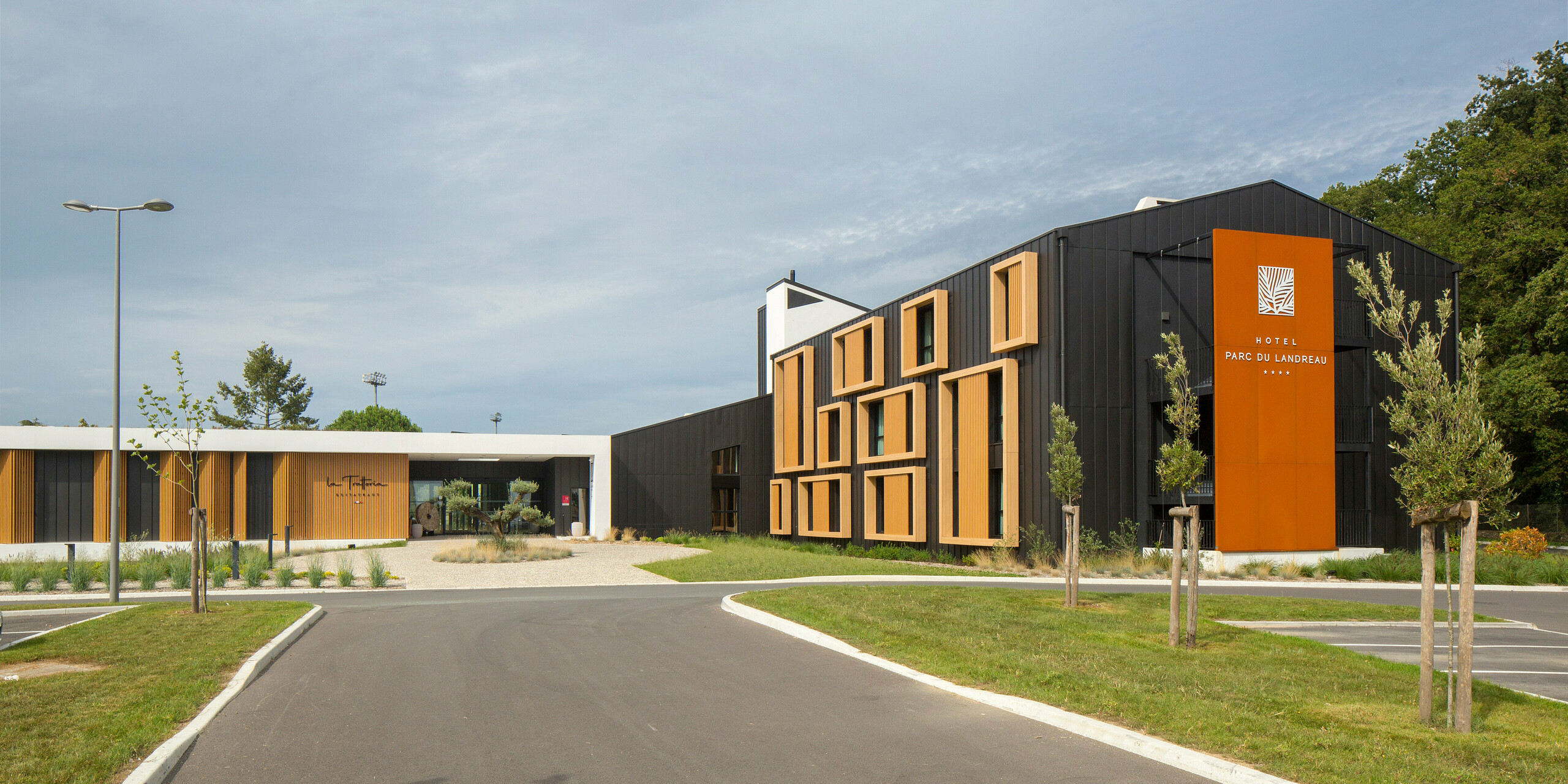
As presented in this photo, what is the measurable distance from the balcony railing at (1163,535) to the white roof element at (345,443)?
88.4ft

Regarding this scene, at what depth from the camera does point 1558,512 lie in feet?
136

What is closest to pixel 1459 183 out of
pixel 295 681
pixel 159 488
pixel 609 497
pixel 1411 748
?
pixel 609 497

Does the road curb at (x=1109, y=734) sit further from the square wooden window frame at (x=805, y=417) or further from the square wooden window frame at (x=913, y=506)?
the square wooden window frame at (x=805, y=417)

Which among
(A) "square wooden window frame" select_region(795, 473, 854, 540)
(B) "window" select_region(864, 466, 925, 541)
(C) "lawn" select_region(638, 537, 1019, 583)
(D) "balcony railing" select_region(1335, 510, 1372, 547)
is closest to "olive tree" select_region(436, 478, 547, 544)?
(C) "lawn" select_region(638, 537, 1019, 583)

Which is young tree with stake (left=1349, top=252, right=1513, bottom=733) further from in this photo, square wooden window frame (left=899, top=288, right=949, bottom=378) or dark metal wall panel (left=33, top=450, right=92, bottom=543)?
dark metal wall panel (left=33, top=450, right=92, bottom=543)

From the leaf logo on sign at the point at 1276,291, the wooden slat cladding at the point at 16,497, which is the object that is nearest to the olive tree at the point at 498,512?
the wooden slat cladding at the point at 16,497

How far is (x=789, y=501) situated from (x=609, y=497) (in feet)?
30.7

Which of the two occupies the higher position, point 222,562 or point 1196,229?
point 1196,229

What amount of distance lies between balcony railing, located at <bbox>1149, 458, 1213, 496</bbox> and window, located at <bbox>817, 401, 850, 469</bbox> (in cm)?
1333

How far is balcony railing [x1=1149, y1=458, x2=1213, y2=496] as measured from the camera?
2556cm

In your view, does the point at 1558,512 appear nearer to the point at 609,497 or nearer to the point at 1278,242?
the point at 1278,242

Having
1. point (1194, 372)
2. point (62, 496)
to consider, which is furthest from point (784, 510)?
point (62, 496)

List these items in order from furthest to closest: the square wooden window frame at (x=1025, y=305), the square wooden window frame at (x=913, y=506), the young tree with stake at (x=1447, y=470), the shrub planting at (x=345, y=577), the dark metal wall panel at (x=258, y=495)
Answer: the dark metal wall panel at (x=258, y=495) < the square wooden window frame at (x=913, y=506) < the square wooden window frame at (x=1025, y=305) < the shrub planting at (x=345, y=577) < the young tree with stake at (x=1447, y=470)

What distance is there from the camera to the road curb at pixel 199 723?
6055 mm
